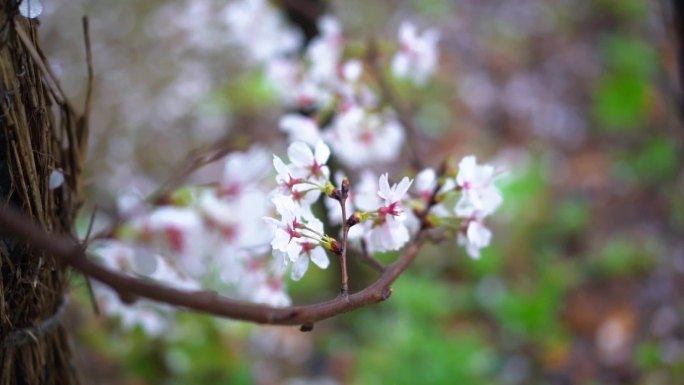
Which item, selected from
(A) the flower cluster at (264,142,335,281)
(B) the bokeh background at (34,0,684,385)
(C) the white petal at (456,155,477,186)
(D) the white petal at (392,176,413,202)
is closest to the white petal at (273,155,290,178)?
(A) the flower cluster at (264,142,335,281)

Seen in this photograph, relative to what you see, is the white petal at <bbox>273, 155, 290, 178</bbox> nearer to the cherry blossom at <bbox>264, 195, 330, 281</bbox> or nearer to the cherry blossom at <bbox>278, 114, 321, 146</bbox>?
the cherry blossom at <bbox>264, 195, 330, 281</bbox>

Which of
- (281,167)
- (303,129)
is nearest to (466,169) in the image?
(281,167)

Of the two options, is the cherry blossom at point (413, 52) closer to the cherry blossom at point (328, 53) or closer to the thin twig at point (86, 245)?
the cherry blossom at point (328, 53)

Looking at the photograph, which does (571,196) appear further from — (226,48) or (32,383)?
(32,383)

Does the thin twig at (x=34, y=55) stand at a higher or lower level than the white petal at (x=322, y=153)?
higher

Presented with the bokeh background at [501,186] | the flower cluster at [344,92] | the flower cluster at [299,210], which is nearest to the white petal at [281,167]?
the flower cluster at [299,210]

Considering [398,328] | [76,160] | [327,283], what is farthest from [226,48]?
[76,160]

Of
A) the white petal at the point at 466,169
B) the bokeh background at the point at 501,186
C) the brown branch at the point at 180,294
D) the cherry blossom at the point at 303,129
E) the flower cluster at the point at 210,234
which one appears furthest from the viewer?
the bokeh background at the point at 501,186
